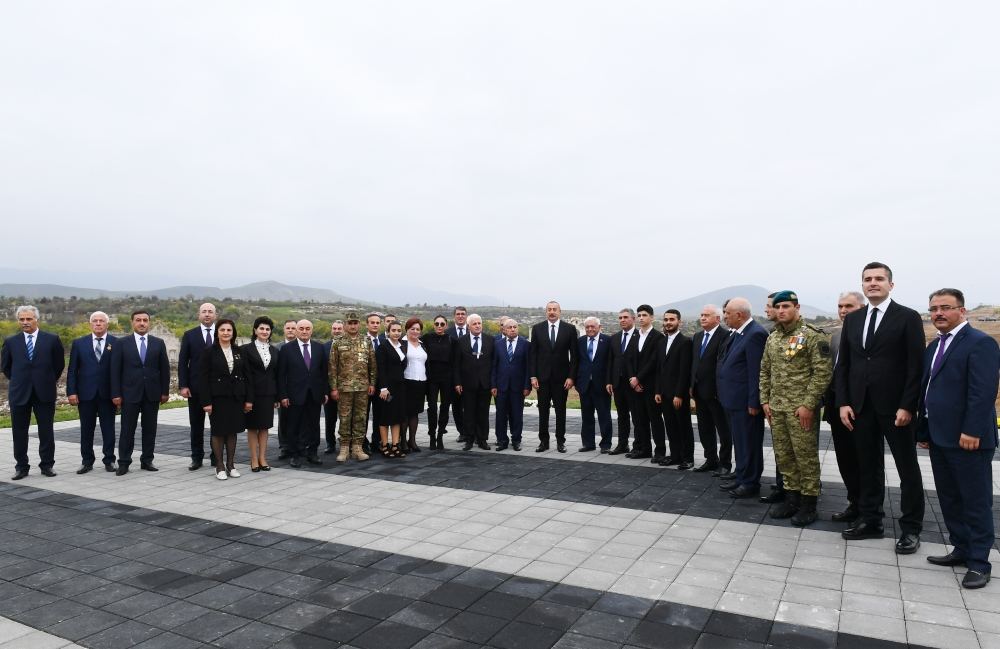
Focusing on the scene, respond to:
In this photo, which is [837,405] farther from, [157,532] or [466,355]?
[157,532]

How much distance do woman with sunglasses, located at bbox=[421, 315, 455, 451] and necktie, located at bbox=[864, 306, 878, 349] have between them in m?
4.93

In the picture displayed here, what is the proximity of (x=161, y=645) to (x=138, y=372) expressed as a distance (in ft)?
15.4

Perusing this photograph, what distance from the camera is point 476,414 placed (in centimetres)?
816

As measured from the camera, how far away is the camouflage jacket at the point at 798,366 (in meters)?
4.66

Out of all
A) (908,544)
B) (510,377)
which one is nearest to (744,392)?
(908,544)

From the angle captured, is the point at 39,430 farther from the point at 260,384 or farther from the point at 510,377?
the point at 510,377

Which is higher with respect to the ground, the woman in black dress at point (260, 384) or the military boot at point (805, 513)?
the woman in black dress at point (260, 384)

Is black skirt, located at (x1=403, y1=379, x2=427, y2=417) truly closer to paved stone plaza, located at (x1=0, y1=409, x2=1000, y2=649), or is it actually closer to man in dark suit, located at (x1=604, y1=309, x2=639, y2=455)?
paved stone plaza, located at (x1=0, y1=409, x2=1000, y2=649)

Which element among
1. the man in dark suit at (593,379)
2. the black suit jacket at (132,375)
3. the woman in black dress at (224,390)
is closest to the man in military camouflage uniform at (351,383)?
the woman in black dress at (224,390)

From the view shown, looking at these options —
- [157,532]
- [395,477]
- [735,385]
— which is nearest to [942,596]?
[735,385]

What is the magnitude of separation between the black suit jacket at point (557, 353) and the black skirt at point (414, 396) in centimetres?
150

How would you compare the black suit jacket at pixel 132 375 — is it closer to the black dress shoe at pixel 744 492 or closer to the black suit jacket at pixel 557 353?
the black suit jacket at pixel 557 353

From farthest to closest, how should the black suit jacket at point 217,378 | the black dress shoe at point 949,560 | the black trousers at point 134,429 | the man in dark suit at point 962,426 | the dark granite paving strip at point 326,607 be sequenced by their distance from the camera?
the black trousers at point 134,429 < the black suit jacket at point 217,378 < the black dress shoe at point 949,560 < the man in dark suit at point 962,426 < the dark granite paving strip at point 326,607

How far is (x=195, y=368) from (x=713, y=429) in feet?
18.5
